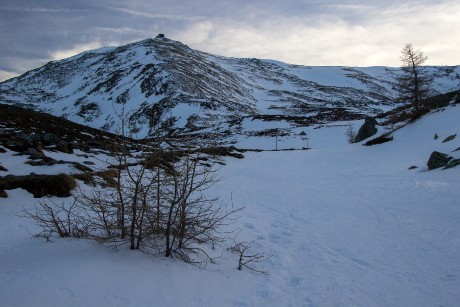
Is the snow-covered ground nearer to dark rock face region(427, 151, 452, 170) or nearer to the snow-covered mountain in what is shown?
dark rock face region(427, 151, 452, 170)

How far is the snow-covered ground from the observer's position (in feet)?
13.8

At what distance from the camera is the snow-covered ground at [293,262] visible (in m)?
4.19

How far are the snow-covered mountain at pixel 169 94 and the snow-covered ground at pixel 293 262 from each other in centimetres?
5281

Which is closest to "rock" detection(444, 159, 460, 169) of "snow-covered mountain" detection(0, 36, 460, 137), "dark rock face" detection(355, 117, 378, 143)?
"dark rock face" detection(355, 117, 378, 143)

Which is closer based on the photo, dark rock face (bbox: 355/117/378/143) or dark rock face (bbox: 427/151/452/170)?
dark rock face (bbox: 427/151/452/170)

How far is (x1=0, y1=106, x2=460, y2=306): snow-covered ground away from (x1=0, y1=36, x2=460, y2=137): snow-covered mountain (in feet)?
173

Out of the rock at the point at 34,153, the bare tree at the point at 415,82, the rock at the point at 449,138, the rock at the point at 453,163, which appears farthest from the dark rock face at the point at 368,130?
the rock at the point at 34,153

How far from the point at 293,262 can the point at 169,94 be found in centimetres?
9625

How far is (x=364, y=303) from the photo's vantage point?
15.1ft

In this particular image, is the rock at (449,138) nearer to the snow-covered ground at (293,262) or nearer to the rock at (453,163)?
the rock at (453,163)

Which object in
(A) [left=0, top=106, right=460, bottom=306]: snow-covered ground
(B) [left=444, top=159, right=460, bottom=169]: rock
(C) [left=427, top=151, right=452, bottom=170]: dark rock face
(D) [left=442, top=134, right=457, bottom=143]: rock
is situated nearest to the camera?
(A) [left=0, top=106, right=460, bottom=306]: snow-covered ground

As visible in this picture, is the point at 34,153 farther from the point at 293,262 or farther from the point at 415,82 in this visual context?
the point at 415,82

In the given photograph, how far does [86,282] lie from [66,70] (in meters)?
174

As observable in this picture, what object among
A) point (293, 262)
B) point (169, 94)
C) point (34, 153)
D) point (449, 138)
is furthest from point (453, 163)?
point (169, 94)
